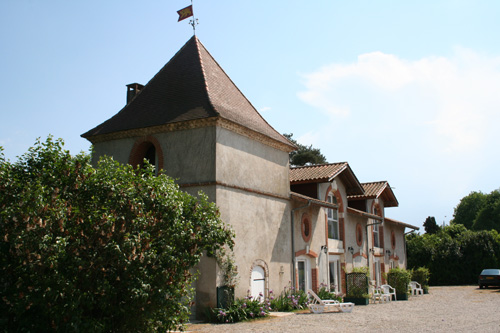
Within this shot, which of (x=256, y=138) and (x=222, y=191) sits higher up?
(x=256, y=138)

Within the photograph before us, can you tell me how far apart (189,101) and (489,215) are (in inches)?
2086

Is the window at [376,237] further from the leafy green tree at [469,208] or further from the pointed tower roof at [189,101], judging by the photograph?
the leafy green tree at [469,208]

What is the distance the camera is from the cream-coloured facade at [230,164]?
14422mm

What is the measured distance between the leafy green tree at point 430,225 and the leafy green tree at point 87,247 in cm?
5097

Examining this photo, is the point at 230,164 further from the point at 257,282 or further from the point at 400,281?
the point at 400,281

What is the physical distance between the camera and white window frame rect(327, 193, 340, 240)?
69.1 ft

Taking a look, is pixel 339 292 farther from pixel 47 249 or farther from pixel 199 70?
pixel 47 249

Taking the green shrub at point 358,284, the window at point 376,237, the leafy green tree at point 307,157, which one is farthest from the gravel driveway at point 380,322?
the leafy green tree at point 307,157

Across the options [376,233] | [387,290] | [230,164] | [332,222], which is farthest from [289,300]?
[376,233]

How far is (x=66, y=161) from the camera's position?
349 inches

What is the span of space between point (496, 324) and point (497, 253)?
2741 centimetres

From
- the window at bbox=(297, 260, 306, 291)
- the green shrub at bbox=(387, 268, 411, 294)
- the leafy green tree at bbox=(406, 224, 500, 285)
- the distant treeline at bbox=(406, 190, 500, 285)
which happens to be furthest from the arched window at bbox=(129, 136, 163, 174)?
the leafy green tree at bbox=(406, 224, 500, 285)

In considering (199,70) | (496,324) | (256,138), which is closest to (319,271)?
(256,138)

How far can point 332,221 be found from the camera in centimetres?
2142
